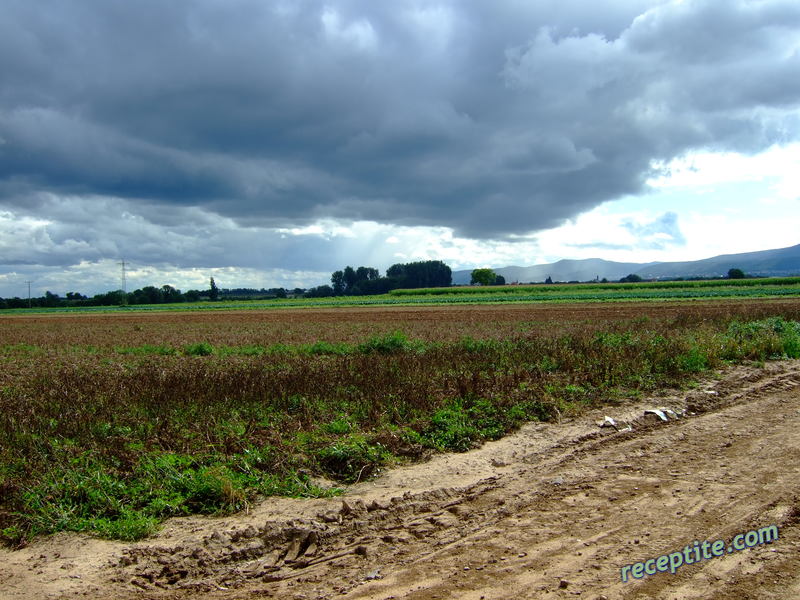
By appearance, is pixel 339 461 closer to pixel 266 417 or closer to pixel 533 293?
pixel 266 417

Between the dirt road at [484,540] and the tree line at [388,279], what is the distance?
5872 inches

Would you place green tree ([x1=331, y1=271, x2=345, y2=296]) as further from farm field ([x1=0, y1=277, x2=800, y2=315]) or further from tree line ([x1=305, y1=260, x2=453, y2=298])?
farm field ([x1=0, y1=277, x2=800, y2=315])

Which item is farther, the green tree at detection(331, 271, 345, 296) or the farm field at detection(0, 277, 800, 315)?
the green tree at detection(331, 271, 345, 296)

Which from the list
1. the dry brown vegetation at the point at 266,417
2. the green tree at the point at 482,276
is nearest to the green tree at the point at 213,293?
the green tree at the point at 482,276

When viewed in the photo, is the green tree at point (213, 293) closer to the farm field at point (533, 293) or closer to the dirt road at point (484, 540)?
the farm field at point (533, 293)

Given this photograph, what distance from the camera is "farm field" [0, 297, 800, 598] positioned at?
4.83 m

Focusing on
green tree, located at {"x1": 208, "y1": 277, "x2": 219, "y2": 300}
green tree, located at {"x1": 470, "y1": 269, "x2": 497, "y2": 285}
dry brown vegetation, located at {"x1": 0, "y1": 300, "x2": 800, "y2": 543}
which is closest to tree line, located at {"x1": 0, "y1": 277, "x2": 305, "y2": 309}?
green tree, located at {"x1": 208, "y1": 277, "x2": 219, "y2": 300}

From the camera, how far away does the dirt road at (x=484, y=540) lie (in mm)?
4273

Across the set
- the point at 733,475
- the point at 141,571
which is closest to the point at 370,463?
the point at 141,571

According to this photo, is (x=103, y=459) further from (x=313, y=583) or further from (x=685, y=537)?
(x=685, y=537)

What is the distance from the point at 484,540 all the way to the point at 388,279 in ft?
521

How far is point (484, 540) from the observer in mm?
5020

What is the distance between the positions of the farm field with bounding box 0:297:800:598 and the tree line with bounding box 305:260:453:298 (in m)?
144

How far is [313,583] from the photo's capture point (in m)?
4.52
